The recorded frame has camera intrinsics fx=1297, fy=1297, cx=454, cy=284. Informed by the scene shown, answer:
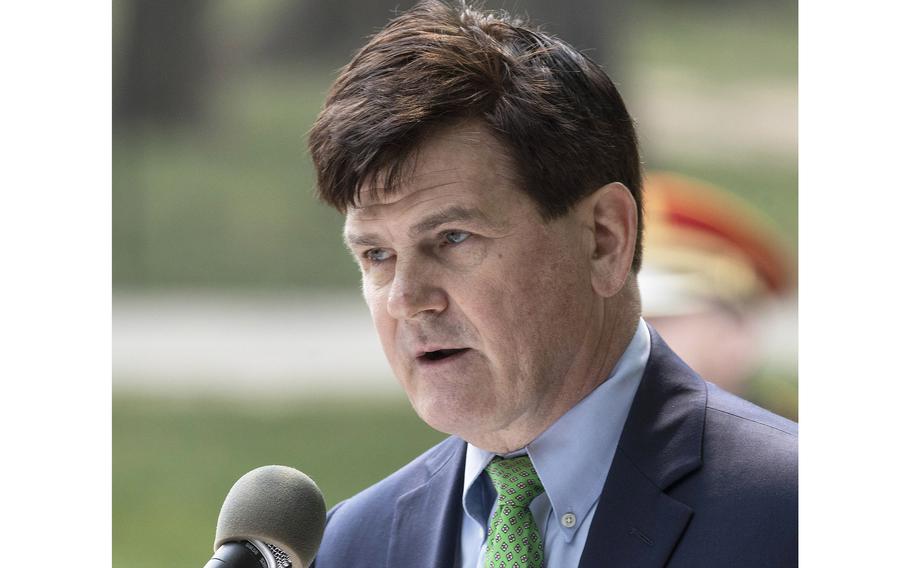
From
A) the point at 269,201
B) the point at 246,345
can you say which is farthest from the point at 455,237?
the point at 269,201

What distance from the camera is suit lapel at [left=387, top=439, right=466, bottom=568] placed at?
216cm

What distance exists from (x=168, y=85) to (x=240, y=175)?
102cm

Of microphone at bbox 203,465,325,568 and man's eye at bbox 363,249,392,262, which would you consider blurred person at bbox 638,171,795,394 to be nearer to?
man's eye at bbox 363,249,392,262

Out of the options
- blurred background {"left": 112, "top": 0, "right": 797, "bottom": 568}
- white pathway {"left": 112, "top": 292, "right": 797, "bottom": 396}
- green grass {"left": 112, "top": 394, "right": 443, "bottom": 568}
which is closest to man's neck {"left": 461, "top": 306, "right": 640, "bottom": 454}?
green grass {"left": 112, "top": 394, "right": 443, "bottom": 568}

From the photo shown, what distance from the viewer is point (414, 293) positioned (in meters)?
1.97

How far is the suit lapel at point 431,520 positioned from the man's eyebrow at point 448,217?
0.47 meters

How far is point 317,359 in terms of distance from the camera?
10547mm

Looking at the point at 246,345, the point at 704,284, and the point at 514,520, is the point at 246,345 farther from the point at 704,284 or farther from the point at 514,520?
the point at 514,520

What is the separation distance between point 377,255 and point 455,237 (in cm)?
14

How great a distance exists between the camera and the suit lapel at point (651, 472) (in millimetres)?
1938

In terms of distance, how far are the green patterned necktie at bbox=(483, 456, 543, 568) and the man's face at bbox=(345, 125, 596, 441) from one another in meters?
0.09
